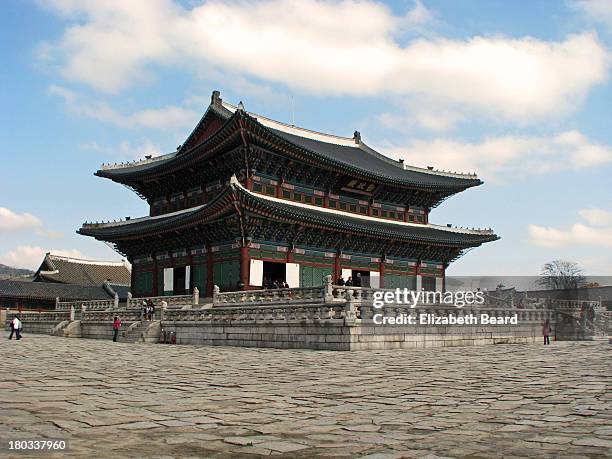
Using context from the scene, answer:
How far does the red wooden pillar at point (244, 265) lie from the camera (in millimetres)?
32625

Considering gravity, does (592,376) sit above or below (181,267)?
below

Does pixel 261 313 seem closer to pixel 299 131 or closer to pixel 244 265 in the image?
pixel 244 265

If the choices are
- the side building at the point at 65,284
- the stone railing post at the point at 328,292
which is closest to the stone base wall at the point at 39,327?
Answer: the side building at the point at 65,284

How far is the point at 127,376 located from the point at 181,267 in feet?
83.5

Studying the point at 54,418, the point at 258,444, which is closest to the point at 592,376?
the point at 258,444

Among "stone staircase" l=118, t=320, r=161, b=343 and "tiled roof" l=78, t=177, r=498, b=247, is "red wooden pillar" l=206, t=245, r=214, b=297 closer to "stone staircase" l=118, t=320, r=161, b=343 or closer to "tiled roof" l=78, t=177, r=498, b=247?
"tiled roof" l=78, t=177, r=498, b=247

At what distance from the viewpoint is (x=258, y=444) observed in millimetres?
6520

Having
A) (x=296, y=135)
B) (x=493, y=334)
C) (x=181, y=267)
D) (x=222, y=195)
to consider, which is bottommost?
(x=493, y=334)

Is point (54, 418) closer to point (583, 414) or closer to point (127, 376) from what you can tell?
point (127, 376)

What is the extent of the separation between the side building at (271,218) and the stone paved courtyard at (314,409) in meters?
17.9

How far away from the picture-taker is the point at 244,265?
32719mm

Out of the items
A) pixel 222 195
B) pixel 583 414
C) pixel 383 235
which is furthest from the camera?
pixel 383 235

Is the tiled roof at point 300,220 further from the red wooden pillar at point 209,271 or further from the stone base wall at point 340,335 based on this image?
the stone base wall at point 340,335

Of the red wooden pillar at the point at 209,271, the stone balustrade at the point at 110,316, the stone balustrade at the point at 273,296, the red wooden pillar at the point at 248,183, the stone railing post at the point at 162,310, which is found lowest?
the stone balustrade at the point at 110,316
